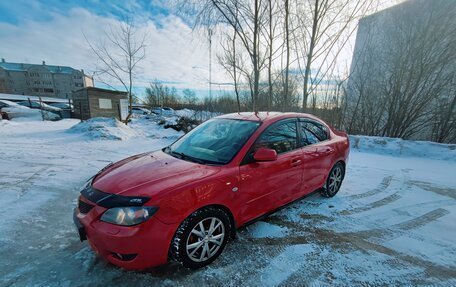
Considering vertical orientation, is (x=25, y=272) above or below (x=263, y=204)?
below

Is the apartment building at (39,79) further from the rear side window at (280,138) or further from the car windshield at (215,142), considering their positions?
the rear side window at (280,138)

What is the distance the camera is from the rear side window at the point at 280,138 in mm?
2799

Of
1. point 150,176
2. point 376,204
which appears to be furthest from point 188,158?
point 376,204

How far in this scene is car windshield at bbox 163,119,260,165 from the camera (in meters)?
2.61

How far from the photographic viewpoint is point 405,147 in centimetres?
717

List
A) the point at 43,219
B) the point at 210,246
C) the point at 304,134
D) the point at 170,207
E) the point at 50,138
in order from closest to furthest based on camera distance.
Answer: the point at 170,207
the point at 210,246
the point at 43,219
the point at 304,134
the point at 50,138

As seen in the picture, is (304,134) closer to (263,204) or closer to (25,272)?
(263,204)

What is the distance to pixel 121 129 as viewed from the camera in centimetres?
1070

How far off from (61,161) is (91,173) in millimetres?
1692

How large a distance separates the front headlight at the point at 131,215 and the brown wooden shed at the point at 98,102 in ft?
56.8

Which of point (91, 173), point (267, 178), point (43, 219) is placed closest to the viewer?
point (267, 178)

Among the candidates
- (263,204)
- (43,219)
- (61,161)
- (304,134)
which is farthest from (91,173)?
(304,134)

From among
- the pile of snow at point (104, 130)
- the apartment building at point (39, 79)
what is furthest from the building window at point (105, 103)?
the apartment building at point (39, 79)

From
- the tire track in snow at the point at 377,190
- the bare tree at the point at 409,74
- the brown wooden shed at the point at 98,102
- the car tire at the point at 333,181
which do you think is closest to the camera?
the car tire at the point at 333,181
